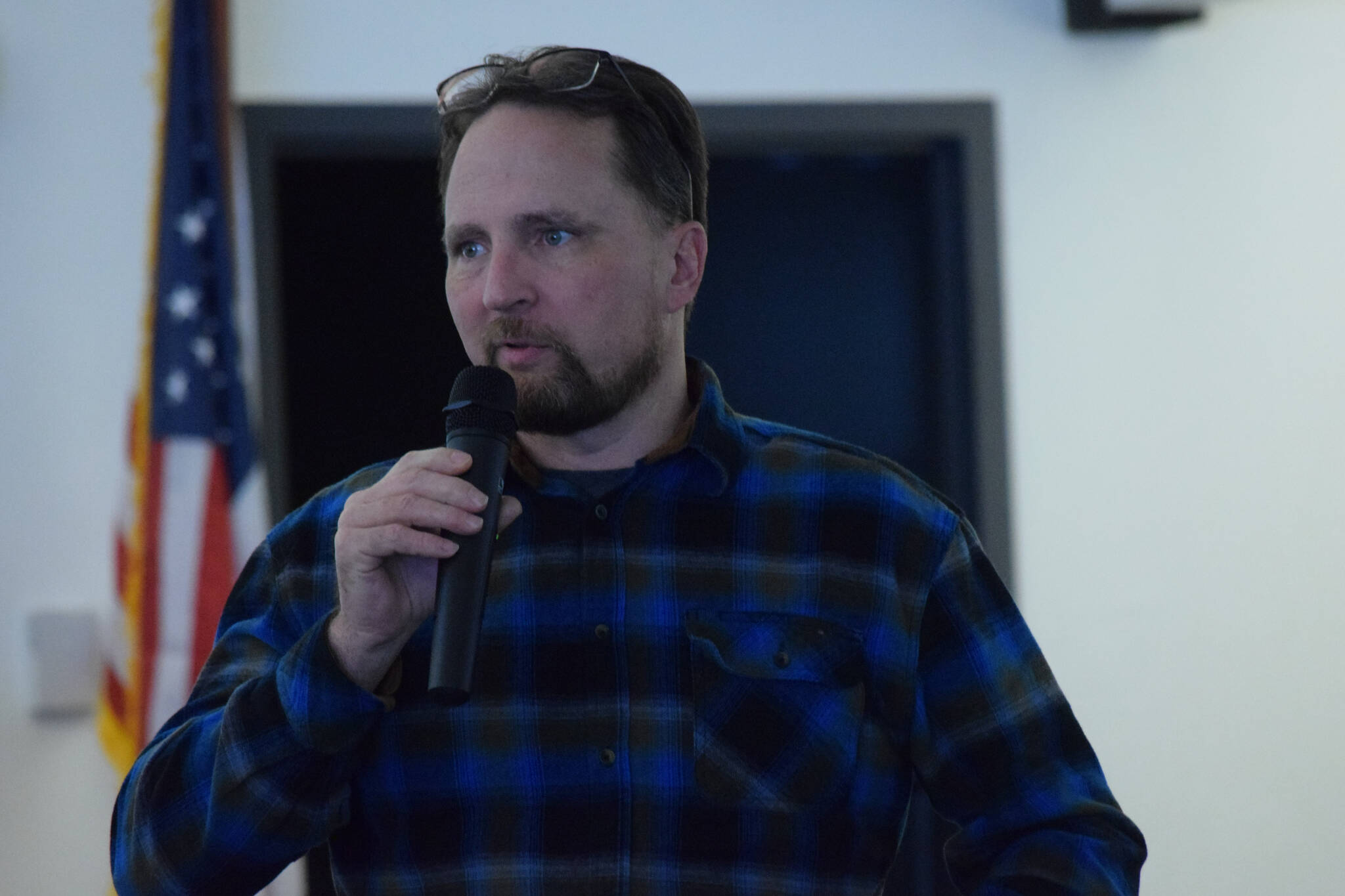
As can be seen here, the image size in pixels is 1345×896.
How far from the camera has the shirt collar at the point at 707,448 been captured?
4.28 feet

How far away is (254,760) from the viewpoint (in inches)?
42.7

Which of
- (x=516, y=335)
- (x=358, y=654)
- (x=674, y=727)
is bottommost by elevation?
(x=674, y=727)

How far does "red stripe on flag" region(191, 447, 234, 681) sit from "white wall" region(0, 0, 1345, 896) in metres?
1.11

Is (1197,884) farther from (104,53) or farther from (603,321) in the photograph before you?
(104,53)

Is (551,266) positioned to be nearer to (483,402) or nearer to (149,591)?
(483,402)

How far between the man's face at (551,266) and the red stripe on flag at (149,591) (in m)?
1.38

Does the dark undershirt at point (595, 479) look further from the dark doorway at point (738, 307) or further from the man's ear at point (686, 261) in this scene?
the dark doorway at point (738, 307)

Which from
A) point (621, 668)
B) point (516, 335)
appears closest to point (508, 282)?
point (516, 335)

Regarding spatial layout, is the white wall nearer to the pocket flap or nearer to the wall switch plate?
the wall switch plate

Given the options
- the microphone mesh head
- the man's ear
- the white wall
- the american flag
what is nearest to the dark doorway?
the white wall

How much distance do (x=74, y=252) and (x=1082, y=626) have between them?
2116mm

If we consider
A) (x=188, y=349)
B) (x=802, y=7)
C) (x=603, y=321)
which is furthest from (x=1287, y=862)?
(x=188, y=349)

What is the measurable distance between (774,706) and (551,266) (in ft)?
1.52

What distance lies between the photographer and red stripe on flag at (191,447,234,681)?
7.91 feet
